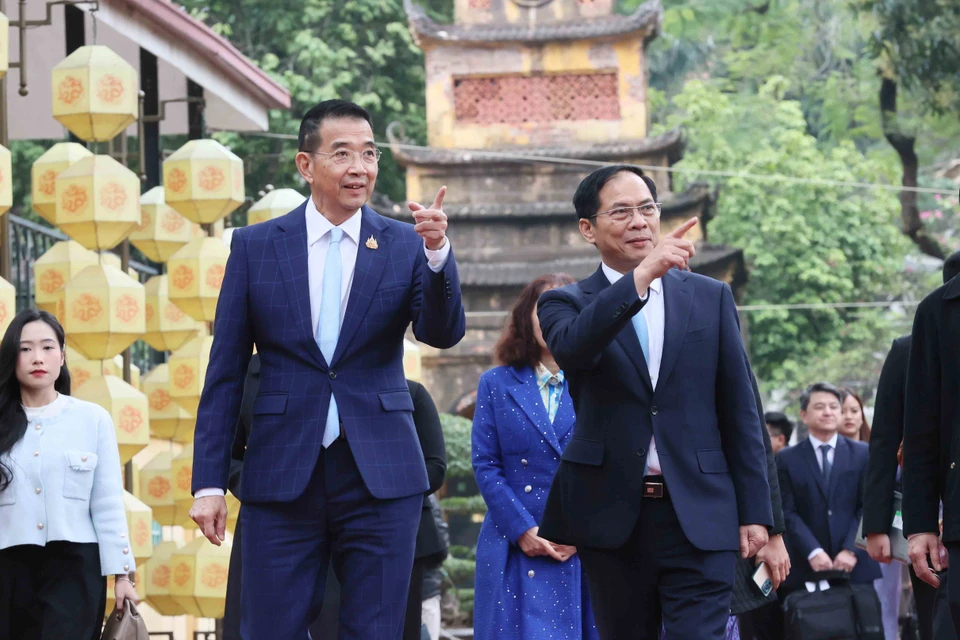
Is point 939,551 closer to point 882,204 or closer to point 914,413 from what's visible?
point 914,413

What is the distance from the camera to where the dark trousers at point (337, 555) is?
484 cm

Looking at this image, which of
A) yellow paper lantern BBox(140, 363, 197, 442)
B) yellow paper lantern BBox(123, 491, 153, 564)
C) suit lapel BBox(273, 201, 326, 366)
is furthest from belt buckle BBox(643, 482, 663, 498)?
yellow paper lantern BBox(140, 363, 197, 442)

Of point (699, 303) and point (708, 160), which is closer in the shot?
point (699, 303)

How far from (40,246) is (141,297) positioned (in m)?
3.55

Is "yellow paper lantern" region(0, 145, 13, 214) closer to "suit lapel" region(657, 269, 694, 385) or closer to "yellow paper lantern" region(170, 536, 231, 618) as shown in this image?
"yellow paper lantern" region(170, 536, 231, 618)

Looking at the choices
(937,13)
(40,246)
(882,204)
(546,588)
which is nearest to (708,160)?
(882,204)

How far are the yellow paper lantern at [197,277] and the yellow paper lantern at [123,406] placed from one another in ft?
3.61

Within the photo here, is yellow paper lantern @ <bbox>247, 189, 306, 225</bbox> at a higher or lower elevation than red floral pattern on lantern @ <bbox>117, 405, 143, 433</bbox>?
higher

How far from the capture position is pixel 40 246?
12.6 m

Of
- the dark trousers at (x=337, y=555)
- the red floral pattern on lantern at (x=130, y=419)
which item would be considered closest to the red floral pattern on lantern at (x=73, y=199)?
the red floral pattern on lantern at (x=130, y=419)

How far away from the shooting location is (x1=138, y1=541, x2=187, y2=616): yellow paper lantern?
9953 millimetres

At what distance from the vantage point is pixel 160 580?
32.7 ft

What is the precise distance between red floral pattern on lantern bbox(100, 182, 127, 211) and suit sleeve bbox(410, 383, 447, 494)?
2.38 metres

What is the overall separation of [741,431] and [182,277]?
600cm
